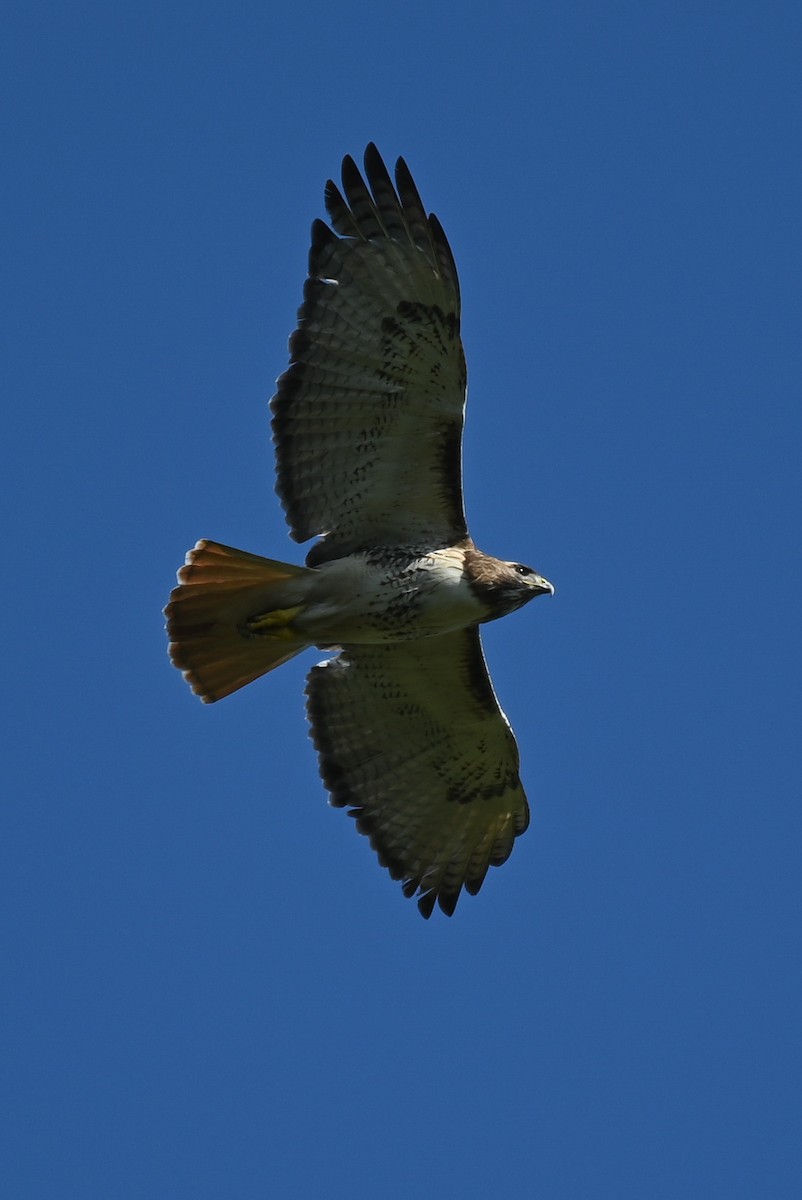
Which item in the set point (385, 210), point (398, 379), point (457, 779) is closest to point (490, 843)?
point (457, 779)

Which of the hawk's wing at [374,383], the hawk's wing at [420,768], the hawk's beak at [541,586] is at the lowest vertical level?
the hawk's wing at [420,768]

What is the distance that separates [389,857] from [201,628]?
2298mm

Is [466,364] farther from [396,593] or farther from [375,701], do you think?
[375,701]

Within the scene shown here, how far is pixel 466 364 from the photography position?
1104 cm

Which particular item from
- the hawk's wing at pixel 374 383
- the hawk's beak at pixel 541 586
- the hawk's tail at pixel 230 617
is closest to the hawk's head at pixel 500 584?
the hawk's beak at pixel 541 586

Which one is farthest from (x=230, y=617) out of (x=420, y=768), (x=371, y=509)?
(x=420, y=768)

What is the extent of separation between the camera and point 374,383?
11.2 metres

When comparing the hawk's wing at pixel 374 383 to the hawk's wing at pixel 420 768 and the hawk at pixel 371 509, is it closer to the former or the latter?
the hawk at pixel 371 509

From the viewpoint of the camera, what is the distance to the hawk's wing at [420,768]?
12391mm

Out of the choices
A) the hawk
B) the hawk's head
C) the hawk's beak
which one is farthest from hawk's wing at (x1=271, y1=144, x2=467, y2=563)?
the hawk's beak

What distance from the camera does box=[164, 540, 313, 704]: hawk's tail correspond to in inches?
442

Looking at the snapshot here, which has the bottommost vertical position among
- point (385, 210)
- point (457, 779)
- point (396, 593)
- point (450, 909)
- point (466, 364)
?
point (450, 909)

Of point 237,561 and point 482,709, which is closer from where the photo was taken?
point 237,561

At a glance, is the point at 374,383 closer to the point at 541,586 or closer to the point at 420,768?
the point at 541,586
